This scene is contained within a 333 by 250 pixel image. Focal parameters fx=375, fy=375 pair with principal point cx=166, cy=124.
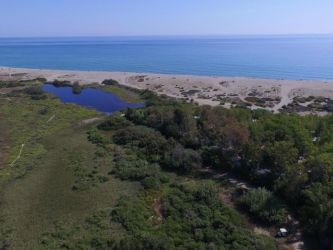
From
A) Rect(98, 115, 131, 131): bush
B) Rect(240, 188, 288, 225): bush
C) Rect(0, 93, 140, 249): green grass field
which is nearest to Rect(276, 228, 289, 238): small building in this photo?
Rect(240, 188, 288, 225): bush

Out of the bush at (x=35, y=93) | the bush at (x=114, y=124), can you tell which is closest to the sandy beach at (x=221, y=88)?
the bush at (x=35, y=93)

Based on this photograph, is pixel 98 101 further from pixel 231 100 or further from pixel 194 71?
pixel 194 71

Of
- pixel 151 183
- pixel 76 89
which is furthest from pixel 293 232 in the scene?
pixel 76 89

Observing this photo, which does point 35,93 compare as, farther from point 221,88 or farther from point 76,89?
point 221,88

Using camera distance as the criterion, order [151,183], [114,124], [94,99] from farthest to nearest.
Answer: [94,99] < [114,124] < [151,183]

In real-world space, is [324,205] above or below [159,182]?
above

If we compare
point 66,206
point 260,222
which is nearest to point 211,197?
point 260,222

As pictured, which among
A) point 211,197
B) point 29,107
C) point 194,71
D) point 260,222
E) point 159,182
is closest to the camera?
point 260,222
